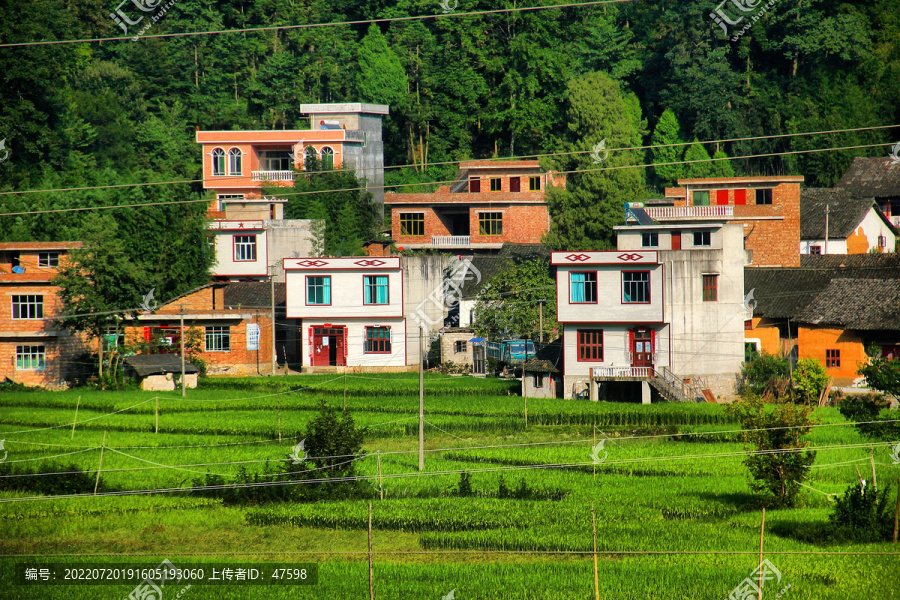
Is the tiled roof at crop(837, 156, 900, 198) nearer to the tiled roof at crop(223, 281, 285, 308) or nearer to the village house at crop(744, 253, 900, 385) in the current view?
the village house at crop(744, 253, 900, 385)

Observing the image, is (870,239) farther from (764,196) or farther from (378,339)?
(378,339)

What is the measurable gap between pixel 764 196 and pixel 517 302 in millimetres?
15904

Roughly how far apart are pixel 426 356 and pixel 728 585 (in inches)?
1314

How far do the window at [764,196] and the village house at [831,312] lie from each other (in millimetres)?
5462

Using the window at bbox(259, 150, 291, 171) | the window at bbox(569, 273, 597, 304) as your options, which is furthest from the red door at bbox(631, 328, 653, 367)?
the window at bbox(259, 150, 291, 171)

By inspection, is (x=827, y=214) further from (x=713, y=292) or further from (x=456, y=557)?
(x=456, y=557)

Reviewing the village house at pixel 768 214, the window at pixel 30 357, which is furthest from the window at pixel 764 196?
the window at pixel 30 357

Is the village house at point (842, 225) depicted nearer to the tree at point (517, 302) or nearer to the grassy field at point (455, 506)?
the tree at point (517, 302)

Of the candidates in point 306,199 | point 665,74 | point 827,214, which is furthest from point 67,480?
point 665,74

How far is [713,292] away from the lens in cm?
4878

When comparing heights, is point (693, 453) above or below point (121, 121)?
below

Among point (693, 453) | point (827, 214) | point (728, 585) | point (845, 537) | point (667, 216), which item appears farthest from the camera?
point (827, 214)

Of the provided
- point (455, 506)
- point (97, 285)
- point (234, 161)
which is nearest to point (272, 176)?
point (234, 161)

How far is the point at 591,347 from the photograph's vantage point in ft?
159
